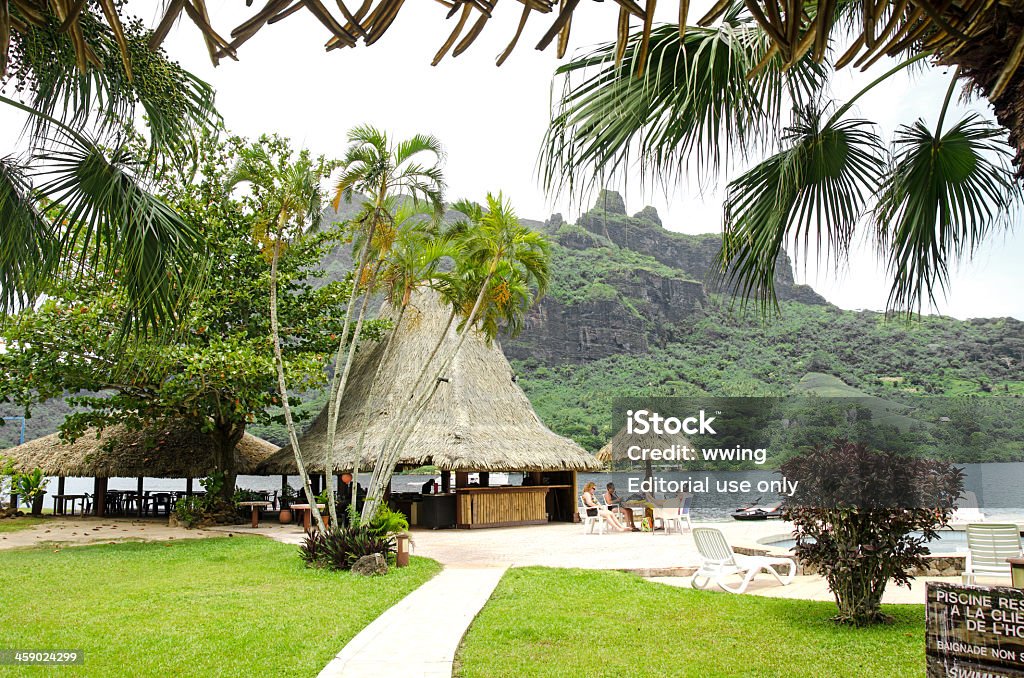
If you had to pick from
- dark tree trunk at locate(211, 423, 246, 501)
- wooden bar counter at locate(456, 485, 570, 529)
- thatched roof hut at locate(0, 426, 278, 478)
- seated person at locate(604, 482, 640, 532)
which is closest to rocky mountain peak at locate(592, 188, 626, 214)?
seated person at locate(604, 482, 640, 532)

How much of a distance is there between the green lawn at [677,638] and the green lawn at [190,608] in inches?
Result: 39.2

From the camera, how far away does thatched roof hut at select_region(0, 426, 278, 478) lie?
59.9 feet

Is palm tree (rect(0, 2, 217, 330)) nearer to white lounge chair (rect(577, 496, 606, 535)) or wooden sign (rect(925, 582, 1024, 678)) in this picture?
wooden sign (rect(925, 582, 1024, 678))

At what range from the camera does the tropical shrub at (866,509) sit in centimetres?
548

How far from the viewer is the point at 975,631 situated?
300 centimetres

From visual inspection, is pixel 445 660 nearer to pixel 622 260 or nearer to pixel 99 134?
pixel 99 134

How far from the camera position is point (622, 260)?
53.4 m

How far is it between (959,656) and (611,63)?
2602 millimetres

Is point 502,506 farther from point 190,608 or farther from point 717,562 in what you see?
point 190,608

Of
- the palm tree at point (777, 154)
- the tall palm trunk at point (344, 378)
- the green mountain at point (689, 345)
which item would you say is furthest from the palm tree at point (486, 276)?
the green mountain at point (689, 345)

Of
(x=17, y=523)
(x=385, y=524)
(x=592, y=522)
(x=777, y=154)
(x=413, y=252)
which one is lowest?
(x=17, y=523)

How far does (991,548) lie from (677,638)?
4.15 m

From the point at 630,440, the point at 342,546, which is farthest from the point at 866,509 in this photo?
the point at 630,440

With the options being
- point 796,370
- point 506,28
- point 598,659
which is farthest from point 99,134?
point 796,370
